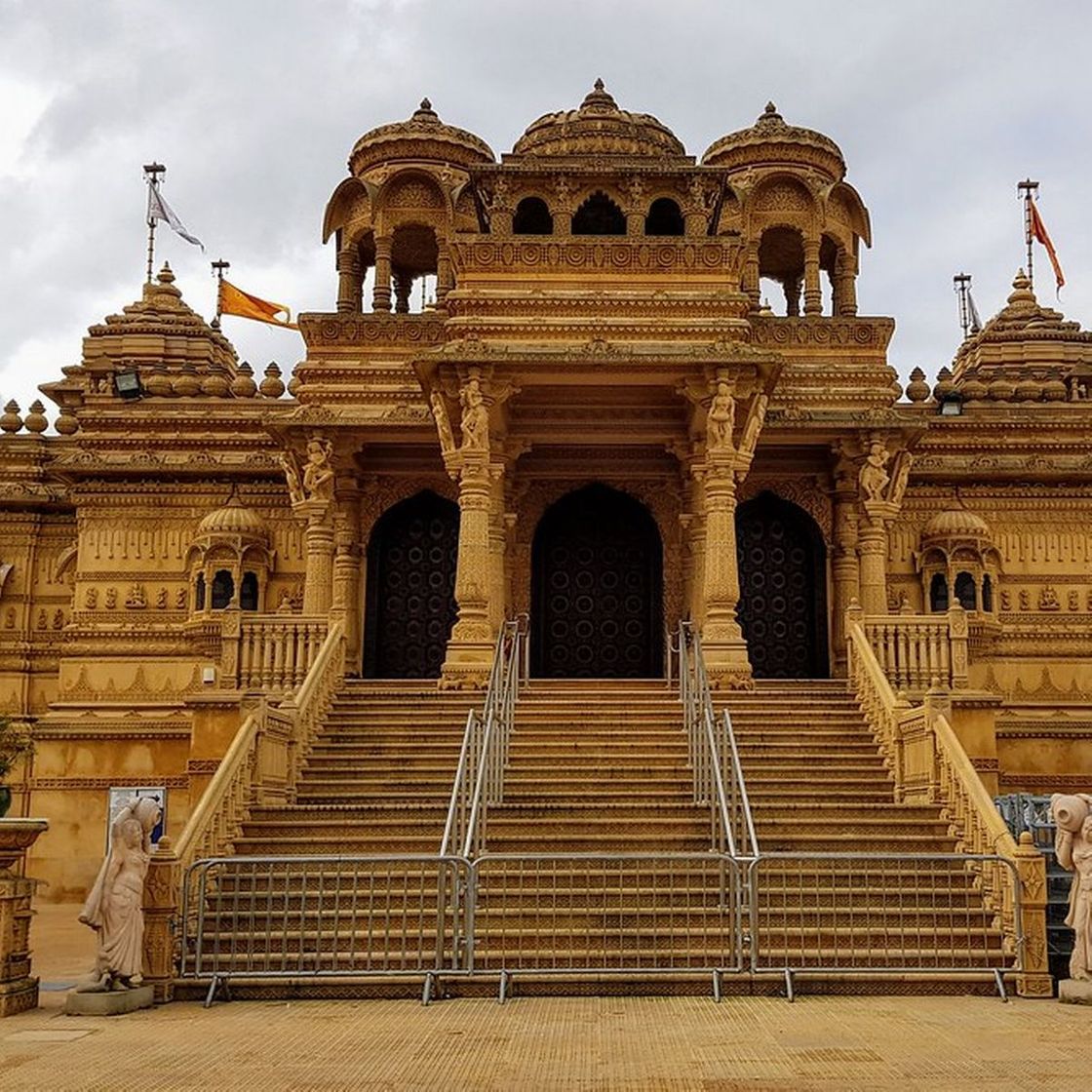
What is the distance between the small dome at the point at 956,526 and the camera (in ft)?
77.0

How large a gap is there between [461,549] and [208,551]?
276 inches

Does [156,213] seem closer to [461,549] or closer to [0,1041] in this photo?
[461,549]

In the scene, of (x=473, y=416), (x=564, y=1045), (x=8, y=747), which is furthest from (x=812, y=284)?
(x=564, y=1045)

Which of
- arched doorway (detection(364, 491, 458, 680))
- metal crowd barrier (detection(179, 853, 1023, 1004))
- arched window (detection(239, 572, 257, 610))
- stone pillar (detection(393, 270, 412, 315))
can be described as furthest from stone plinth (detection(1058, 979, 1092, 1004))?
stone pillar (detection(393, 270, 412, 315))

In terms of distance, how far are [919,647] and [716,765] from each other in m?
5.45

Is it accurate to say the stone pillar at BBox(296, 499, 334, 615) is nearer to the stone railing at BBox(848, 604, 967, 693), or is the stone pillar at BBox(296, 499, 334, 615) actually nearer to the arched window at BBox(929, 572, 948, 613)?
the stone railing at BBox(848, 604, 967, 693)

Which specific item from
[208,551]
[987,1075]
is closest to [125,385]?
[208,551]

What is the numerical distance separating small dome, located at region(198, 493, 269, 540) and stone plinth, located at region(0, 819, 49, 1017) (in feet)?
44.5

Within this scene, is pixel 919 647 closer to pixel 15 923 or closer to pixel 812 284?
pixel 812 284

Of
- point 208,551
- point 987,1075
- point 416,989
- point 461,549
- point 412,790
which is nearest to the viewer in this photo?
point 987,1075

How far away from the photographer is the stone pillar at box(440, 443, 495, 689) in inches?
693

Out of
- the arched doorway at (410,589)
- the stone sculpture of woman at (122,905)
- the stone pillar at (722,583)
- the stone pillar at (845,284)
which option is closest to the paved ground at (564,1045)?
the stone sculpture of woman at (122,905)

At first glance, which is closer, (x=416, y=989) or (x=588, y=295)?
(x=416, y=989)

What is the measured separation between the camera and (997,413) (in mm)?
25094
